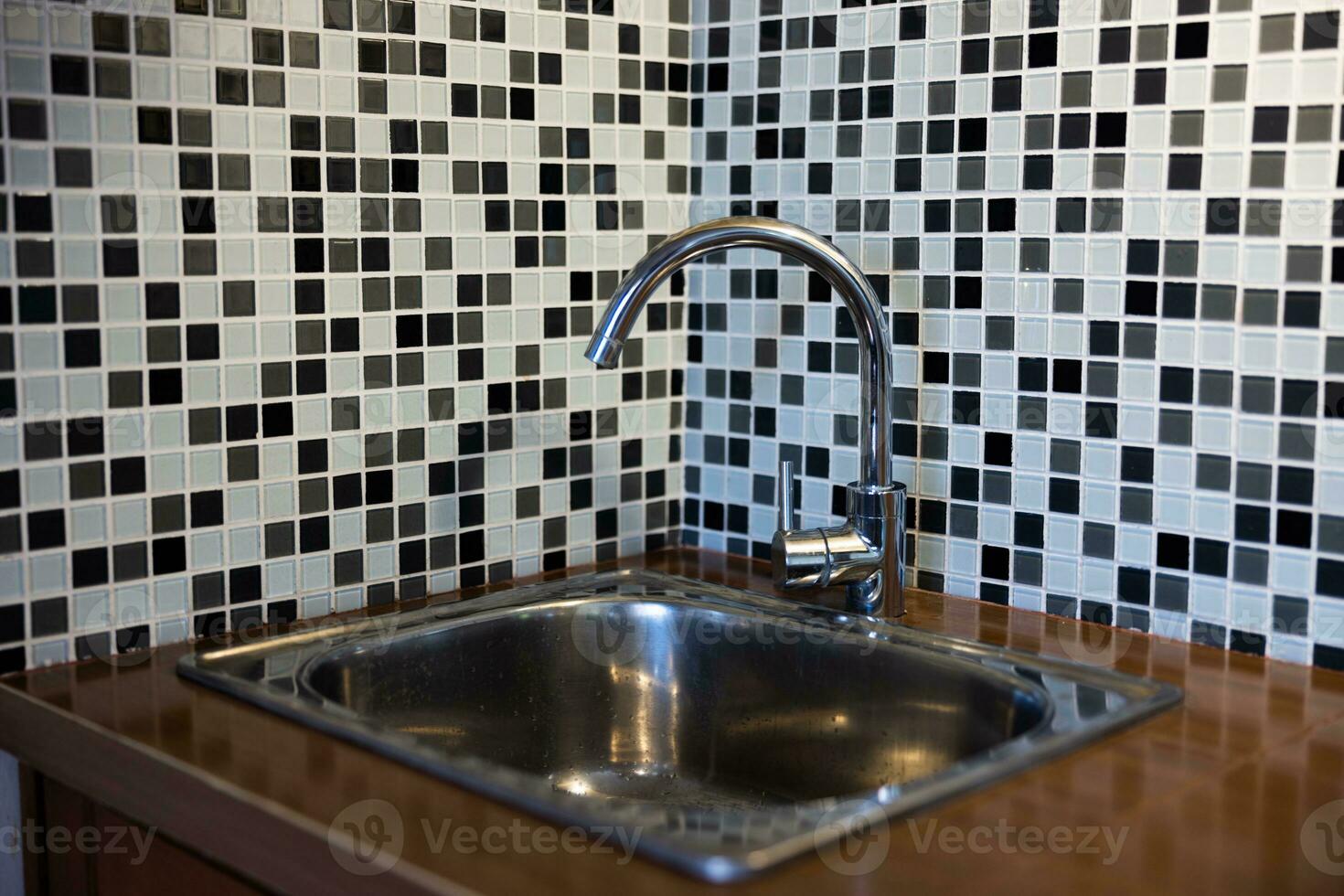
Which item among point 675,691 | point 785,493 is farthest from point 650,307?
point 675,691

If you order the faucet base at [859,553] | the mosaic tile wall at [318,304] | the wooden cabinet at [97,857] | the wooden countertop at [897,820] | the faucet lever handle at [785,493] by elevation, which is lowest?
the wooden cabinet at [97,857]

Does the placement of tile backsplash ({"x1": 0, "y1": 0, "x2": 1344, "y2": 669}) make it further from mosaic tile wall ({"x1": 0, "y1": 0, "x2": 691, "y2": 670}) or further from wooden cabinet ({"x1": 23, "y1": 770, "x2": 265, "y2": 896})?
wooden cabinet ({"x1": 23, "y1": 770, "x2": 265, "y2": 896})

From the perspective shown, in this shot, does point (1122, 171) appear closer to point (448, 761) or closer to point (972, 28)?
point (972, 28)

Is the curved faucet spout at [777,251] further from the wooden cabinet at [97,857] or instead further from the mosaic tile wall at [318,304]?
the wooden cabinet at [97,857]

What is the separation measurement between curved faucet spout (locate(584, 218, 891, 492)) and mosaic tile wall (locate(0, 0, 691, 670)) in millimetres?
204

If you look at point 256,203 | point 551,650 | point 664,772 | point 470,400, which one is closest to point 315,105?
point 256,203

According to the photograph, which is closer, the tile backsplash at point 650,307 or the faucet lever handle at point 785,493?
the tile backsplash at point 650,307

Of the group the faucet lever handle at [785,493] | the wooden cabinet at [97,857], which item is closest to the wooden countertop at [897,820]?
the wooden cabinet at [97,857]

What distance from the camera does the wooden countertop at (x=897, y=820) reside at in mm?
732

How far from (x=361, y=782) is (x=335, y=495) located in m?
0.43

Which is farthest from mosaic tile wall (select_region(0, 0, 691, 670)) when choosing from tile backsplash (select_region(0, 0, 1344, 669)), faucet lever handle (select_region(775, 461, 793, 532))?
faucet lever handle (select_region(775, 461, 793, 532))

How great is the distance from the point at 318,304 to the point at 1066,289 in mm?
641

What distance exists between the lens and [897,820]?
792 mm

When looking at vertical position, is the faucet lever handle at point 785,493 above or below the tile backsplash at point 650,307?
below
